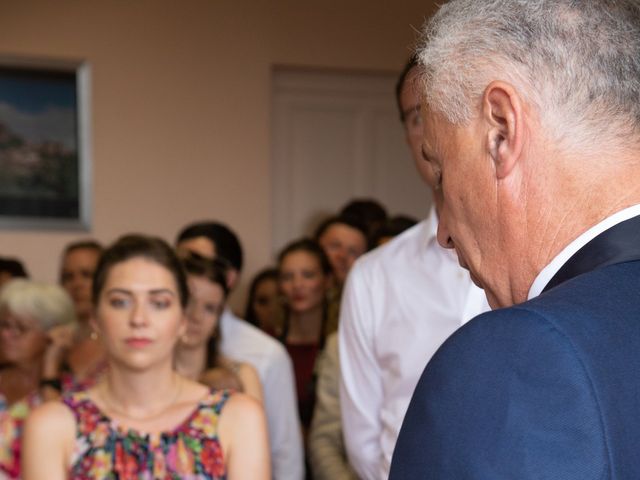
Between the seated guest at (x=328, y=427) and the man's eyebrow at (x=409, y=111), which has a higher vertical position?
the man's eyebrow at (x=409, y=111)

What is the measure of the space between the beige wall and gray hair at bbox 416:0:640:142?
17.5 ft

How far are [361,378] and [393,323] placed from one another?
8.3 inches

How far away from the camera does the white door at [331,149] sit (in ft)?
22.1

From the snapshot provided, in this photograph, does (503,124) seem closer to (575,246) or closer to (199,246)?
(575,246)

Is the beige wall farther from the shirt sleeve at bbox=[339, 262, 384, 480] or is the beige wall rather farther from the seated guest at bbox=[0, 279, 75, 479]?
the shirt sleeve at bbox=[339, 262, 384, 480]

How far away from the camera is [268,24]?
6.48 metres

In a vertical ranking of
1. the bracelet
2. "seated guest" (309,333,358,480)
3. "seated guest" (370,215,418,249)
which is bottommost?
"seated guest" (309,333,358,480)

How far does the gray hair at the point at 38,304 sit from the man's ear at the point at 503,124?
10.3 ft

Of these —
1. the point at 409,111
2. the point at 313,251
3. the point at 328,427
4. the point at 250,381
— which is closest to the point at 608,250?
the point at 409,111

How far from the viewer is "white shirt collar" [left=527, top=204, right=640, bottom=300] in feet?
3.22

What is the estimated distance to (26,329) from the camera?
387 centimetres

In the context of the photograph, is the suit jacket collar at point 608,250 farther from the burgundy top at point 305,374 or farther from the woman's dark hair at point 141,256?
the burgundy top at point 305,374

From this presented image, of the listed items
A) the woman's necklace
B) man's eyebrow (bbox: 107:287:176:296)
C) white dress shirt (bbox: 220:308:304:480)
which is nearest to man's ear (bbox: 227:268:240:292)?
white dress shirt (bbox: 220:308:304:480)

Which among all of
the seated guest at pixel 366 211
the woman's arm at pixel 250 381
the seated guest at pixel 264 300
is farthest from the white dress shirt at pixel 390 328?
the seated guest at pixel 366 211
